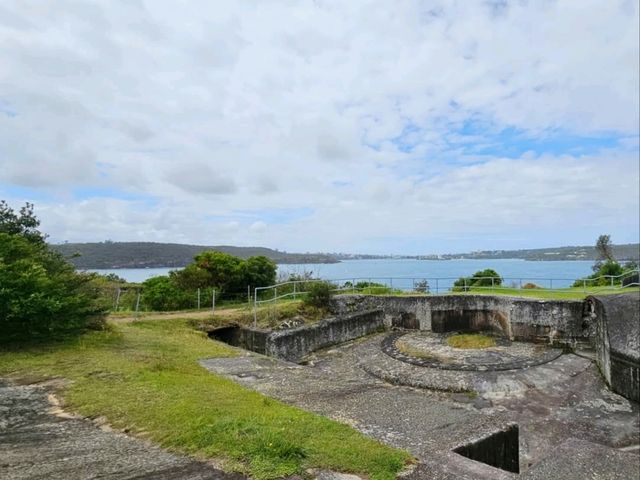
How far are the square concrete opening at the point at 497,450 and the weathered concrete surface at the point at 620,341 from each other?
6.79 m

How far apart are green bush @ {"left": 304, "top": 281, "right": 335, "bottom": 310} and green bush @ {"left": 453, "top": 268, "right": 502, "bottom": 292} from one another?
5.74 meters

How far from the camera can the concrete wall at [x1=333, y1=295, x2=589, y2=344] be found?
43.5 feet

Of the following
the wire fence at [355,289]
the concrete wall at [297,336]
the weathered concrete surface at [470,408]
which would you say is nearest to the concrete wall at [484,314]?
the wire fence at [355,289]

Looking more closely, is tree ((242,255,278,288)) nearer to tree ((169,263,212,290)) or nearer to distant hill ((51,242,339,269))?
tree ((169,263,212,290))

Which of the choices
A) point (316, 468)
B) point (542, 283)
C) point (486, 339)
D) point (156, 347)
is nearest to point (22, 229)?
point (156, 347)

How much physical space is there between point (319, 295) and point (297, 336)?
3.48 metres

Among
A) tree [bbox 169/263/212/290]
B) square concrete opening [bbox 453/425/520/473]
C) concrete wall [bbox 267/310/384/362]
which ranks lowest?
concrete wall [bbox 267/310/384/362]

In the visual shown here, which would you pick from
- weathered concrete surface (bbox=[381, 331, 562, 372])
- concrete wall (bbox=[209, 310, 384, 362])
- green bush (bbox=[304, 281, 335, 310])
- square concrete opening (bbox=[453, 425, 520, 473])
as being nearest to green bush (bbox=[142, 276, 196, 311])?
concrete wall (bbox=[209, 310, 384, 362])

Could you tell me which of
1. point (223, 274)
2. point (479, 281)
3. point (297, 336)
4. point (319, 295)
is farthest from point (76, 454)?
point (479, 281)

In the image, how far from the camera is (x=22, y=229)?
9.88 metres

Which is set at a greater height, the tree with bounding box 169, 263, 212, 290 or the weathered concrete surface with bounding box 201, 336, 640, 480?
the tree with bounding box 169, 263, 212, 290

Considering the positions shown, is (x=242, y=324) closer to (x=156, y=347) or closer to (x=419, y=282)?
(x=156, y=347)

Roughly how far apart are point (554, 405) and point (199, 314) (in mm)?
9977

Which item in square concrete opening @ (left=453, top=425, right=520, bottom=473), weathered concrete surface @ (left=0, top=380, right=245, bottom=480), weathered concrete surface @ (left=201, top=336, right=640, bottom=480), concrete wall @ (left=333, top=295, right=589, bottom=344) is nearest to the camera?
weathered concrete surface @ (left=0, top=380, right=245, bottom=480)
